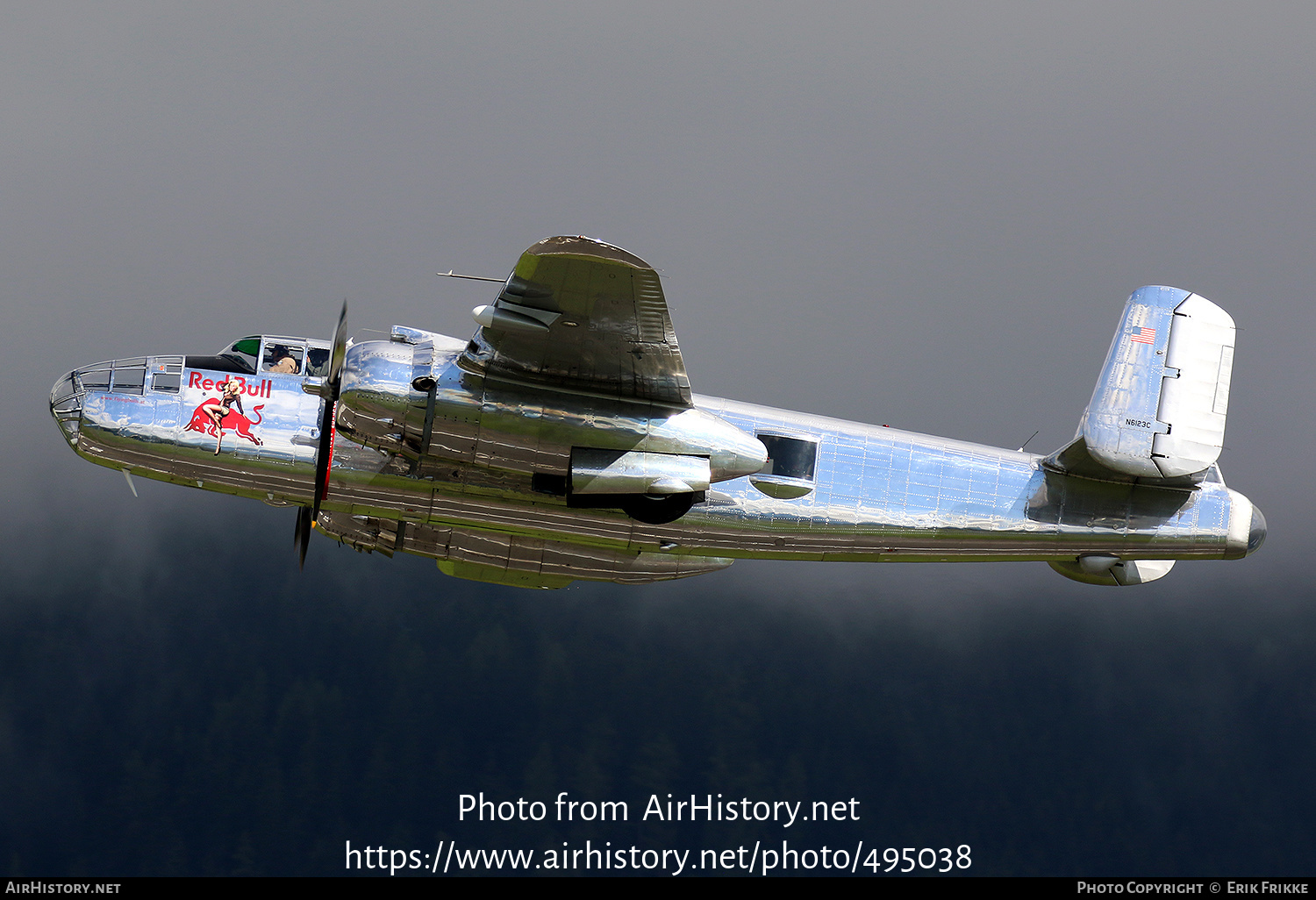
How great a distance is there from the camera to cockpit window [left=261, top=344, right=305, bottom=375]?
1475cm

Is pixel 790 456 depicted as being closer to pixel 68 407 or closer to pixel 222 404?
pixel 222 404

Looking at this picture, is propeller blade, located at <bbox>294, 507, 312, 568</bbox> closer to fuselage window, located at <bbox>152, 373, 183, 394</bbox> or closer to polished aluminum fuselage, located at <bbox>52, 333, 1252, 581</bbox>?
polished aluminum fuselage, located at <bbox>52, 333, 1252, 581</bbox>

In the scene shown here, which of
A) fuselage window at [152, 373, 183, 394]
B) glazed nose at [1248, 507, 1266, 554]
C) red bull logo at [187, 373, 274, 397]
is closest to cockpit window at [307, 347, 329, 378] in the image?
red bull logo at [187, 373, 274, 397]

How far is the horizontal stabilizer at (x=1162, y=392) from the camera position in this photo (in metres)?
15.4

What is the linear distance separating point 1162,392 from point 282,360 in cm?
1133

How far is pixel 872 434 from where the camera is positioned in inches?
611

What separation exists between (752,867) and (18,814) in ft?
46.4

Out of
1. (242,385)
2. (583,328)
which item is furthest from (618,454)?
(242,385)

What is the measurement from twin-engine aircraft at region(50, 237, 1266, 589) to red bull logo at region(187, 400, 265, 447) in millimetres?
24

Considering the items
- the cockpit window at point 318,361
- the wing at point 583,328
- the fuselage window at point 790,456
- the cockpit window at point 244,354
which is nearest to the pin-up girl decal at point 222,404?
the cockpit window at point 244,354

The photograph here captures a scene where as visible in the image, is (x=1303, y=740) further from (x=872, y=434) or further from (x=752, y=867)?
(x=872, y=434)

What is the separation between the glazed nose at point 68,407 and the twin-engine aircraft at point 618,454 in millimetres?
32

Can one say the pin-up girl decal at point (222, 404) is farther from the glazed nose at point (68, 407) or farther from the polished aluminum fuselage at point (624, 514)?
the glazed nose at point (68, 407)

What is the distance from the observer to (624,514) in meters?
15.2
